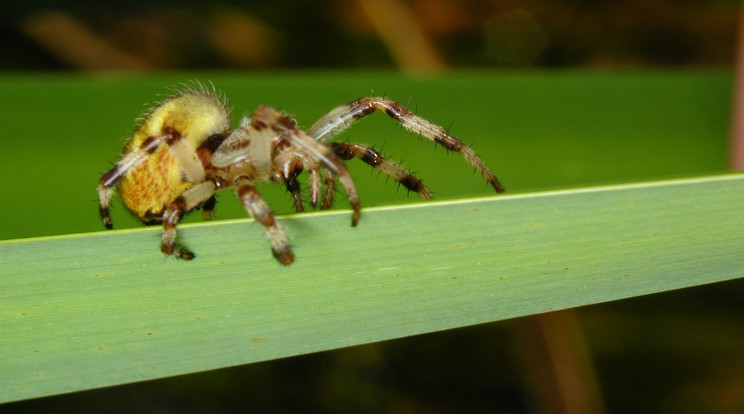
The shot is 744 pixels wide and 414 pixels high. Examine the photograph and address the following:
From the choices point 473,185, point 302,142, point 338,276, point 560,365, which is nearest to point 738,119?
point 473,185

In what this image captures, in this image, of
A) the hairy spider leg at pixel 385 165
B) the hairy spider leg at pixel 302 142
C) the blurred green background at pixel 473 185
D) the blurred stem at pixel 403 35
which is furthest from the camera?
the blurred stem at pixel 403 35

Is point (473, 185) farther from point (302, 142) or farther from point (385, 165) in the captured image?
point (302, 142)

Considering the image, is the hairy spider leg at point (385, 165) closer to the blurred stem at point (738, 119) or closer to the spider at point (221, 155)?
the spider at point (221, 155)

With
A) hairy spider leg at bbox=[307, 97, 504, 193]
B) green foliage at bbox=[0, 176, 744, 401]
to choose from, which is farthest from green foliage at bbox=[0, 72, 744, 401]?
hairy spider leg at bbox=[307, 97, 504, 193]

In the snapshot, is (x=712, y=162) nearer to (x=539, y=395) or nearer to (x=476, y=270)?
(x=539, y=395)

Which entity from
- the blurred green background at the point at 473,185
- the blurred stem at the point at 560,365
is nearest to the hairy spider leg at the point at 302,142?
the blurred green background at the point at 473,185

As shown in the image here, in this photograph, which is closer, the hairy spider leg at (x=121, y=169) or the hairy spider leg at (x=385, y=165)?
the hairy spider leg at (x=121, y=169)

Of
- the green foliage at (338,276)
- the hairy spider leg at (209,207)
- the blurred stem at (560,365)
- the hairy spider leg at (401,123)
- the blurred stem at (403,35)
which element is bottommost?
the green foliage at (338,276)

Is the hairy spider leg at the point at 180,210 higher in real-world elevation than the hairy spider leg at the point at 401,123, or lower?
lower
